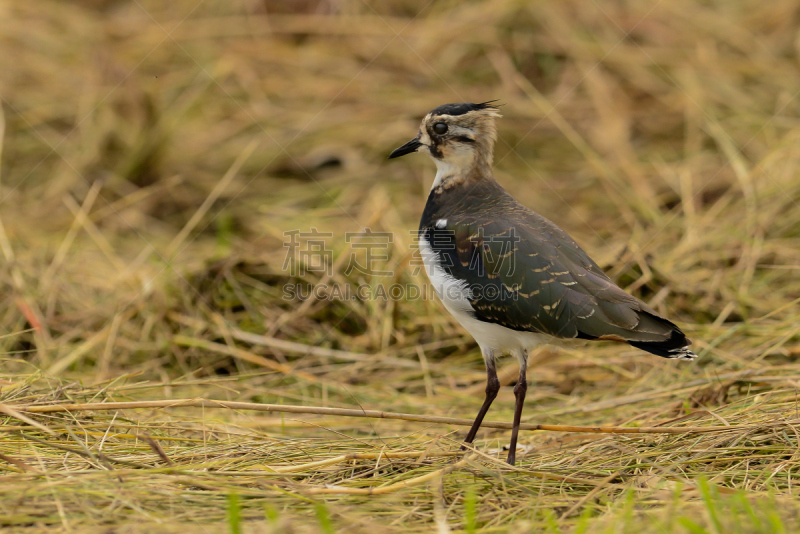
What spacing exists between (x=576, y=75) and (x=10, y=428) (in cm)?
774

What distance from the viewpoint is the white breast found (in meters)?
4.09

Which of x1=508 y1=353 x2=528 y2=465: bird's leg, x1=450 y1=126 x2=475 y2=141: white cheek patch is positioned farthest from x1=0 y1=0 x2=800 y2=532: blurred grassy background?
x1=450 y1=126 x2=475 y2=141: white cheek patch

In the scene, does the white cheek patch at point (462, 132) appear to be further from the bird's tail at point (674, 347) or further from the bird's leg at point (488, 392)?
the bird's tail at point (674, 347)

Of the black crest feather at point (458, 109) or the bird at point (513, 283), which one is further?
the black crest feather at point (458, 109)

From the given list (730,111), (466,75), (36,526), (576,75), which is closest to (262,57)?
(466,75)

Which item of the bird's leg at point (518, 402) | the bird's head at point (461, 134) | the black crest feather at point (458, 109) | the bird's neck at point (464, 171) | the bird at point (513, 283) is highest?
the black crest feather at point (458, 109)

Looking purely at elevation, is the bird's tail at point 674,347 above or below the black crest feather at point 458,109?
below

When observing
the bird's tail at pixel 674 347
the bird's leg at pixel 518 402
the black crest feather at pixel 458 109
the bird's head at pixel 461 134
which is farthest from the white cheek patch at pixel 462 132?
the bird's tail at pixel 674 347

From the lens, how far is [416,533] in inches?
111

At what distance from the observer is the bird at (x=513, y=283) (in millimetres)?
3814

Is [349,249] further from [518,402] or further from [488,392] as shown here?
[518,402]

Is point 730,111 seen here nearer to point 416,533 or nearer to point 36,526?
point 416,533

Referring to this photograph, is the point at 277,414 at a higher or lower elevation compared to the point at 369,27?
lower

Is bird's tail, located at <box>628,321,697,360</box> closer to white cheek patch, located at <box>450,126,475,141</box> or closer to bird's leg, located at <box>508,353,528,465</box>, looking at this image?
bird's leg, located at <box>508,353,528,465</box>
